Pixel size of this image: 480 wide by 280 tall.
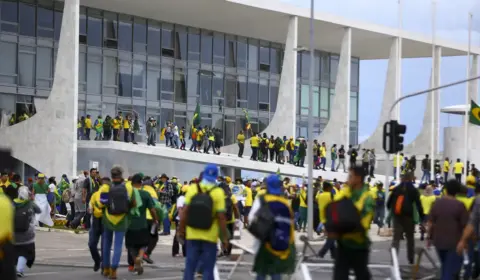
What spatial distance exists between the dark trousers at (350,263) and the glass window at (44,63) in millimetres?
38134

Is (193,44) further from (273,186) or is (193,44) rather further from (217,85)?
(273,186)

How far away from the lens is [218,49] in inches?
2213

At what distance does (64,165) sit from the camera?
41.9 metres

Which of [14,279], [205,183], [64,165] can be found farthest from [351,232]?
[64,165]

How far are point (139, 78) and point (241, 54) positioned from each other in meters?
8.31

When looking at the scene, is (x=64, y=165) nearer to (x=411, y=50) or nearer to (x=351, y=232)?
(x=411, y=50)

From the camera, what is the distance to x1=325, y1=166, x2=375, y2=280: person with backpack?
9734mm

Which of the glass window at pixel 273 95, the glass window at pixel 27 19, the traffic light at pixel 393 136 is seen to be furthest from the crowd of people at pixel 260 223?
the glass window at pixel 273 95

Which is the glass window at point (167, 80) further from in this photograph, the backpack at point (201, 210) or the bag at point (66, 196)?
the backpack at point (201, 210)

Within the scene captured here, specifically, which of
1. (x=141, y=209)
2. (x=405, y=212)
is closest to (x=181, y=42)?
(x=405, y=212)

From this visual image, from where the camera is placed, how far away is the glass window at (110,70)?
49.6m

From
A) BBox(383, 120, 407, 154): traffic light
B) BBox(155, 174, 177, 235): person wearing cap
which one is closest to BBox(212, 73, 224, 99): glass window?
BBox(155, 174, 177, 235): person wearing cap

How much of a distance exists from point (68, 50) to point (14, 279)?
35.4 metres

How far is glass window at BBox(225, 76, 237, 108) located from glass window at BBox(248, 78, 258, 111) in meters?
1.18
